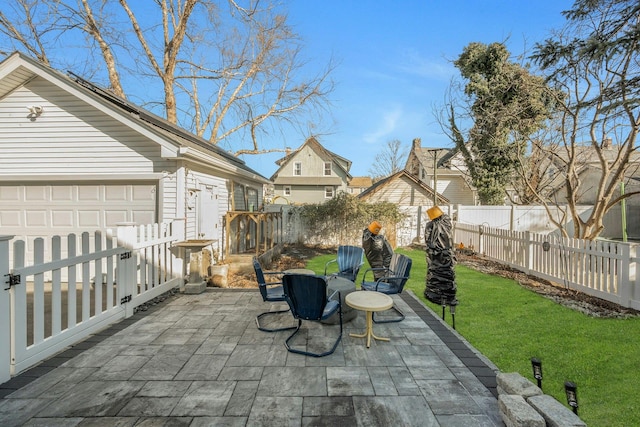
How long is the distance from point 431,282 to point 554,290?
3.21 meters

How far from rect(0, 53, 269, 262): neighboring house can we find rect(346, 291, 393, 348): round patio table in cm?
436

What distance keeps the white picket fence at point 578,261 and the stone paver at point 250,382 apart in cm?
354

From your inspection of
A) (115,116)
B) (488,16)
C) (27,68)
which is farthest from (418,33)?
(27,68)

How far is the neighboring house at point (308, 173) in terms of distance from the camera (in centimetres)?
2519

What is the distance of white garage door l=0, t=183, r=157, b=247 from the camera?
645cm

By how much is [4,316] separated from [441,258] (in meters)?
5.30

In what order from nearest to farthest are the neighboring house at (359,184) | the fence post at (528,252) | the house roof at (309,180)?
1. the fence post at (528,252)
2. the house roof at (309,180)
3. the neighboring house at (359,184)

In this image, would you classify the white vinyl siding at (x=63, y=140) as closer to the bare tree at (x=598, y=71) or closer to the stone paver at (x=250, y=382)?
the stone paver at (x=250, y=382)

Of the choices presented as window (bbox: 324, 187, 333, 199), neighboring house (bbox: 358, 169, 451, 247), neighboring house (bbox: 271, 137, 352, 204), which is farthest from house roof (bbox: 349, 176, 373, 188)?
neighboring house (bbox: 358, 169, 451, 247)

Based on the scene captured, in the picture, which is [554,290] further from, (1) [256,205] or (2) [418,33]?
(1) [256,205]

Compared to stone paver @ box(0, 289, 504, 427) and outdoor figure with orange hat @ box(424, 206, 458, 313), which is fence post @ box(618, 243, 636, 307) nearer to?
outdoor figure with orange hat @ box(424, 206, 458, 313)

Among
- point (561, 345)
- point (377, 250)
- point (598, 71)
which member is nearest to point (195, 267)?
point (377, 250)

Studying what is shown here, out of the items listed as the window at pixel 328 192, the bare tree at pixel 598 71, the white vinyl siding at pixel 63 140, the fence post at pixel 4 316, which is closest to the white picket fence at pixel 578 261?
the bare tree at pixel 598 71

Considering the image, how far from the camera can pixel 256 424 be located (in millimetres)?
2168
